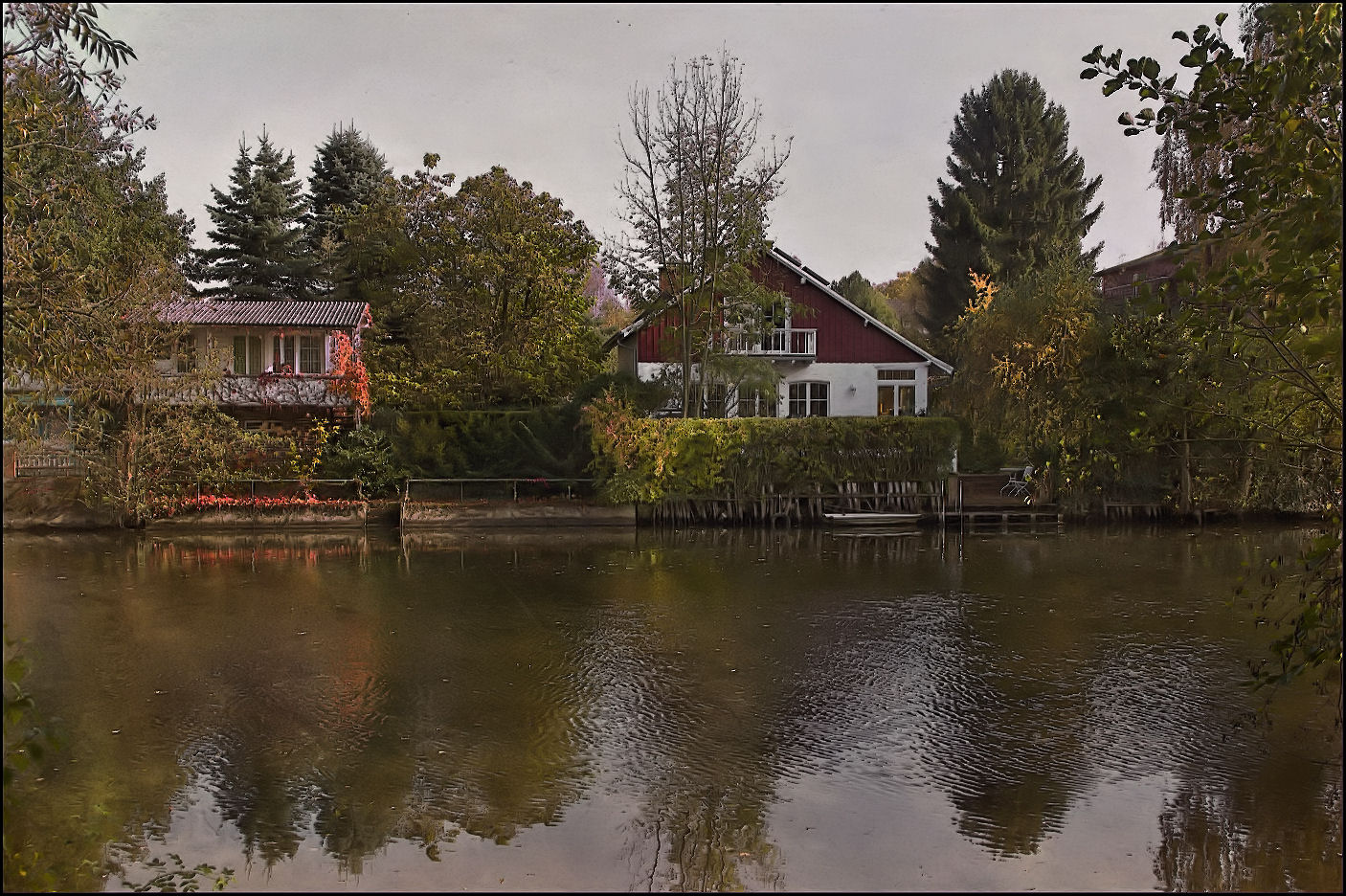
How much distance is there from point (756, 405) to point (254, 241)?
875 inches

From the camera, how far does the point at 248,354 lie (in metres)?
32.7

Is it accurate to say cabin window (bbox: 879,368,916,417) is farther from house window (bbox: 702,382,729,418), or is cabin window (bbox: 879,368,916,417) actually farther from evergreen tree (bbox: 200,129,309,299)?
evergreen tree (bbox: 200,129,309,299)

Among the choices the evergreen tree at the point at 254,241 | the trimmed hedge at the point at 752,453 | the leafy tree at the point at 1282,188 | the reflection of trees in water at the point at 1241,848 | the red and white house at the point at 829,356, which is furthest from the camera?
the evergreen tree at the point at 254,241

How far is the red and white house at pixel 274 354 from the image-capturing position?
29.4 meters

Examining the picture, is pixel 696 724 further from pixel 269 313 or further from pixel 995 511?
pixel 269 313

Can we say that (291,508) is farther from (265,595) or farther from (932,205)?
(932,205)

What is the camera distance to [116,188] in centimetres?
3678

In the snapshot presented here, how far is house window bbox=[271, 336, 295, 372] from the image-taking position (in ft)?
107

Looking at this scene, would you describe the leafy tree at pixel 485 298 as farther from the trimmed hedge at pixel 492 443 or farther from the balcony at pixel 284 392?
the balcony at pixel 284 392

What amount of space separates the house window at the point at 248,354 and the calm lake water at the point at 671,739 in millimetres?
15789

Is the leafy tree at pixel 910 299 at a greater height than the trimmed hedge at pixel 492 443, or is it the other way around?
the leafy tree at pixel 910 299

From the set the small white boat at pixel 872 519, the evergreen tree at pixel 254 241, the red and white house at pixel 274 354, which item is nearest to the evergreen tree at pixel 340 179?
the evergreen tree at pixel 254 241

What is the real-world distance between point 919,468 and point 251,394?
18748 millimetres

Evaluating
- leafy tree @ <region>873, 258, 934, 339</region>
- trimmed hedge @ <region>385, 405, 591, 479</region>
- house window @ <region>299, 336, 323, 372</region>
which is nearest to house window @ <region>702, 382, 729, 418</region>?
trimmed hedge @ <region>385, 405, 591, 479</region>
